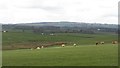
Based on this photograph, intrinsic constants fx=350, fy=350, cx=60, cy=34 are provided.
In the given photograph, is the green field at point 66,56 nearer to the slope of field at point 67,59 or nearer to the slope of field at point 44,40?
the slope of field at point 67,59

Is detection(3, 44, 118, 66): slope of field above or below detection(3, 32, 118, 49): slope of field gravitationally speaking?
above

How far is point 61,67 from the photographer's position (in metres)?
29.2

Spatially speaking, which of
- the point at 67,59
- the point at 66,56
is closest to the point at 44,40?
the point at 66,56

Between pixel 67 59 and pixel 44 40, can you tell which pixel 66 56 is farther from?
pixel 44 40

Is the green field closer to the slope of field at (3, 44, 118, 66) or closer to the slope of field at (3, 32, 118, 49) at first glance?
the slope of field at (3, 44, 118, 66)

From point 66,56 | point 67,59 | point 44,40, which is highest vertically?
point 67,59

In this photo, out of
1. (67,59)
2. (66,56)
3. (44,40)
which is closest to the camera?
(67,59)

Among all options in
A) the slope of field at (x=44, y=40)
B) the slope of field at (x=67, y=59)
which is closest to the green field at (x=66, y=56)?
the slope of field at (x=67, y=59)

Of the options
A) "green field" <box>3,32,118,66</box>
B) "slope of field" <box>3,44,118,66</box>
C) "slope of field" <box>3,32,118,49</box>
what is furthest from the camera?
"slope of field" <box>3,32,118,49</box>

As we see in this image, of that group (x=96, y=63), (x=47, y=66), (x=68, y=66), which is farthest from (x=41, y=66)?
(x=96, y=63)

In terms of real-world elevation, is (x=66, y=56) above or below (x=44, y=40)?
above

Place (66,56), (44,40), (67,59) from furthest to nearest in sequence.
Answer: (44,40) → (66,56) → (67,59)

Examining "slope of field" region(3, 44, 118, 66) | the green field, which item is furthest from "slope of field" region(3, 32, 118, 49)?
"slope of field" region(3, 44, 118, 66)

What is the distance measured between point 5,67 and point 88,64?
7.27 m
